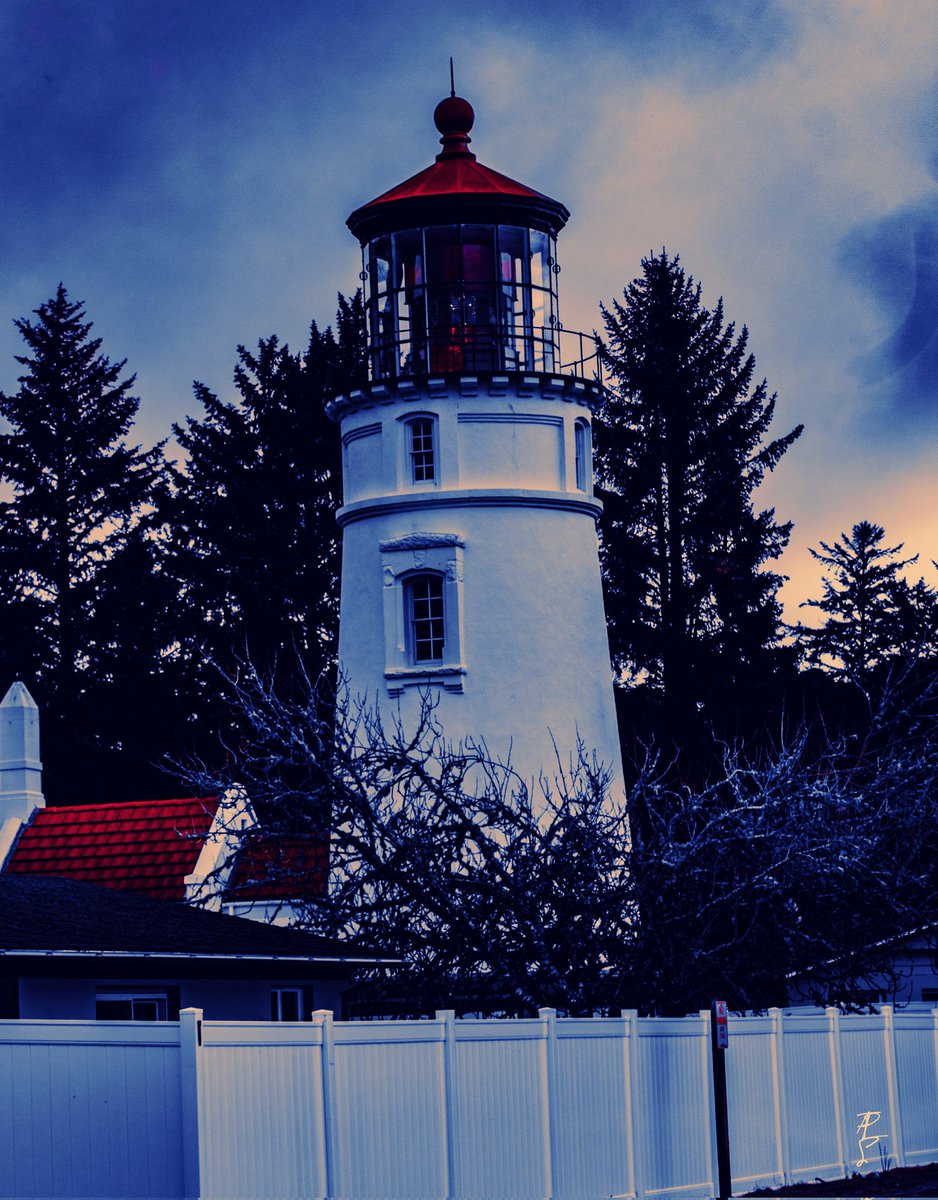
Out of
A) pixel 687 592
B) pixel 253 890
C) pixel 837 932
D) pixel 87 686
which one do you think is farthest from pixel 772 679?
pixel 837 932

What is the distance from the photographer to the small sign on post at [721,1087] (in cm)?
2033

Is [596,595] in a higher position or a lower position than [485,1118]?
higher

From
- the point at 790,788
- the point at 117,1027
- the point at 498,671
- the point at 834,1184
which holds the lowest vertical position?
the point at 834,1184

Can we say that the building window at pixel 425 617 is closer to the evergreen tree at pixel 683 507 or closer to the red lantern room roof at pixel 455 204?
the red lantern room roof at pixel 455 204

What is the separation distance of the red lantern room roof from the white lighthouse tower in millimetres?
32

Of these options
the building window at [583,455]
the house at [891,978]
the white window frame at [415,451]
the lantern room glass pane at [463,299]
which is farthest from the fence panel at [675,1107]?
the lantern room glass pane at [463,299]

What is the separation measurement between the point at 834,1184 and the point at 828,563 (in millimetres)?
31904

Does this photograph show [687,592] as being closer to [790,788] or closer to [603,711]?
[603,711]

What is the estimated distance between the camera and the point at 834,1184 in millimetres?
22828

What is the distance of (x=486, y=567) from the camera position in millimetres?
33125

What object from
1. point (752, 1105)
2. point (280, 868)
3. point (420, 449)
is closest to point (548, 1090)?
point (752, 1105)

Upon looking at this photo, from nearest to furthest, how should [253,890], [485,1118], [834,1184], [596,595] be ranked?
[485,1118] → [834,1184] → [253,890] → [596,595]

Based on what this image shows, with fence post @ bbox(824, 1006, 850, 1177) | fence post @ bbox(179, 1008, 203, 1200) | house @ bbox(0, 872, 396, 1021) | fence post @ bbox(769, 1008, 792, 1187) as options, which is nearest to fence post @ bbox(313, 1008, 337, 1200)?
fence post @ bbox(179, 1008, 203, 1200)

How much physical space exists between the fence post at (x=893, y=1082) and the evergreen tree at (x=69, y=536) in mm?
26187
